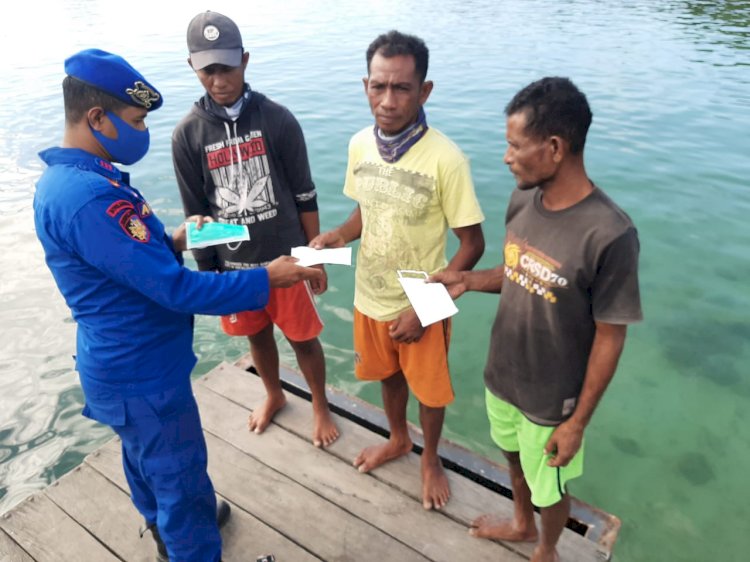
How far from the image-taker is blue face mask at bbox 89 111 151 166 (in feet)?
6.37

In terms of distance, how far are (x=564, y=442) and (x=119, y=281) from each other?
1.76 m

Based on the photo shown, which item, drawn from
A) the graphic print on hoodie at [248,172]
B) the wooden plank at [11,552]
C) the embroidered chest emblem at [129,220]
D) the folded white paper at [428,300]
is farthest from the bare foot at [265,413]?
the embroidered chest emblem at [129,220]

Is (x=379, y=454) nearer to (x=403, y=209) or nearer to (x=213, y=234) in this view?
(x=403, y=209)

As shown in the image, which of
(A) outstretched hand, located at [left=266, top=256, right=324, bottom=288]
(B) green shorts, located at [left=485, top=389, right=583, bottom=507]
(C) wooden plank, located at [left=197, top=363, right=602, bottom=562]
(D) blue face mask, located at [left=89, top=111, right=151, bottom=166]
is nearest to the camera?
(D) blue face mask, located at [left=89, top=111, right=151, bottom=166]

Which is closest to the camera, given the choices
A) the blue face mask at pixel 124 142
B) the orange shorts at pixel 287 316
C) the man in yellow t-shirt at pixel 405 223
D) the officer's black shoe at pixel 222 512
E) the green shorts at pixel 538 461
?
the blue face mask at pixel 124 142

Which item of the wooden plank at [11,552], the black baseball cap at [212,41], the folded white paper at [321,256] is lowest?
the wooden plank at [11,552]

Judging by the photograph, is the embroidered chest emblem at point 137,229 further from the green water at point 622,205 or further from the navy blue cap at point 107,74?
the green water at point 622,205

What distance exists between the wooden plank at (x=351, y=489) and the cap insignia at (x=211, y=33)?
2.26 m

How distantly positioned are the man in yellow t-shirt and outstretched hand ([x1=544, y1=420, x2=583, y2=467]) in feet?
2.33

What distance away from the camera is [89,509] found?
2822mm

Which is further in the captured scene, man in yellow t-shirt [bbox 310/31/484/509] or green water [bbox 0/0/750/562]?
green water [bbox 0/0/750/562]

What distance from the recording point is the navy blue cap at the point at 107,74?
1.81 meters

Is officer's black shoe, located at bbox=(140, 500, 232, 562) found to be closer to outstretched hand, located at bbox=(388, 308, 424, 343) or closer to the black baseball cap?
outstretched hand, located at bbox=(388, 308, 424, 343)

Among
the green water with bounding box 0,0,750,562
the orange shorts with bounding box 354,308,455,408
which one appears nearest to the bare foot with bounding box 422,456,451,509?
the orange shorts with bounding box 354,308,455,408
